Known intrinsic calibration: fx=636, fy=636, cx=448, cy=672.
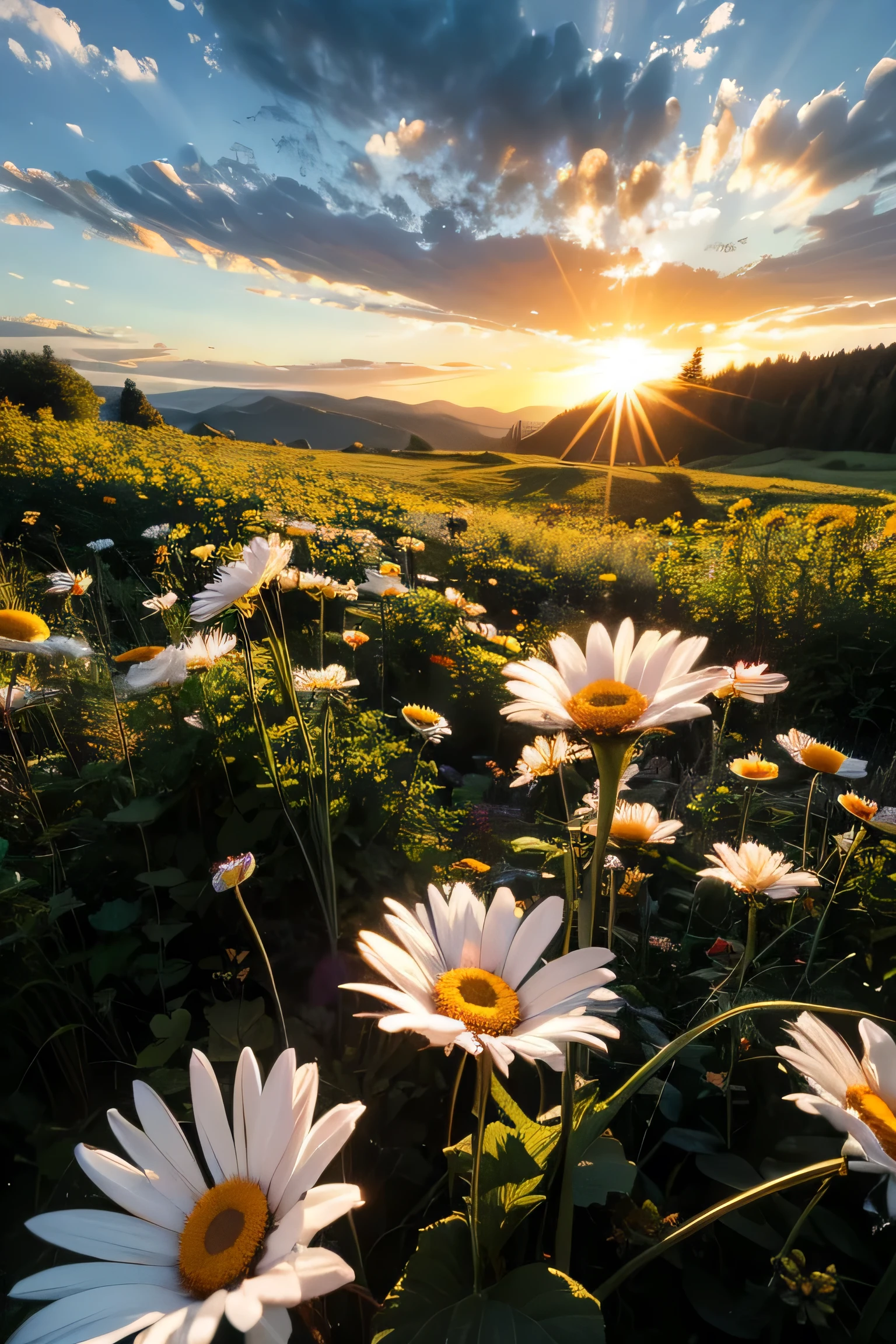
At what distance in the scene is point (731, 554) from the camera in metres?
4.21

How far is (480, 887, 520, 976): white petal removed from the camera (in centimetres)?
59

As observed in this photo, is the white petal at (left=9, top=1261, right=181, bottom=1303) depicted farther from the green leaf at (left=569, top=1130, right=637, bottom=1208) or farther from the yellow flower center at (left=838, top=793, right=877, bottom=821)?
the yellow flower center at (left=838, top=793, right=877, bottom=821)

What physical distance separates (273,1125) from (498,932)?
236mm

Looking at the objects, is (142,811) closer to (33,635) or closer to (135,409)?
(33,635)

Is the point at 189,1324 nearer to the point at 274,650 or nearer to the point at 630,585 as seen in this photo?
the point at 274,650

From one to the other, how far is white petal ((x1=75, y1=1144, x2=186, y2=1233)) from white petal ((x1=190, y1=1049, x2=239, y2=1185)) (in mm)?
35

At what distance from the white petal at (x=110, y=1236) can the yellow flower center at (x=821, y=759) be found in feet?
3.67

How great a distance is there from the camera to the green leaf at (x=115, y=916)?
94 cm

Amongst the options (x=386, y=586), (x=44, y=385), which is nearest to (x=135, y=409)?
(x=44, y=385)

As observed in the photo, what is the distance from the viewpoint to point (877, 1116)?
18.9 inches

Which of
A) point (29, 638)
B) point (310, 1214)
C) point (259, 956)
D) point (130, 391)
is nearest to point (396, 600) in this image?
point (29, 638)

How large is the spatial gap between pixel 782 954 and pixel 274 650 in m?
1.00

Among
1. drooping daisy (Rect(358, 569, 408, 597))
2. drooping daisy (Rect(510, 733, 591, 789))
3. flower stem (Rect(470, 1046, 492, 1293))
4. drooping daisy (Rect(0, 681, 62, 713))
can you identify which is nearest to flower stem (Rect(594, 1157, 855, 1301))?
flower stem (Rect(470, 1046, 492, 1293))

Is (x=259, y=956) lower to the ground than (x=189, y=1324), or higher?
lower
